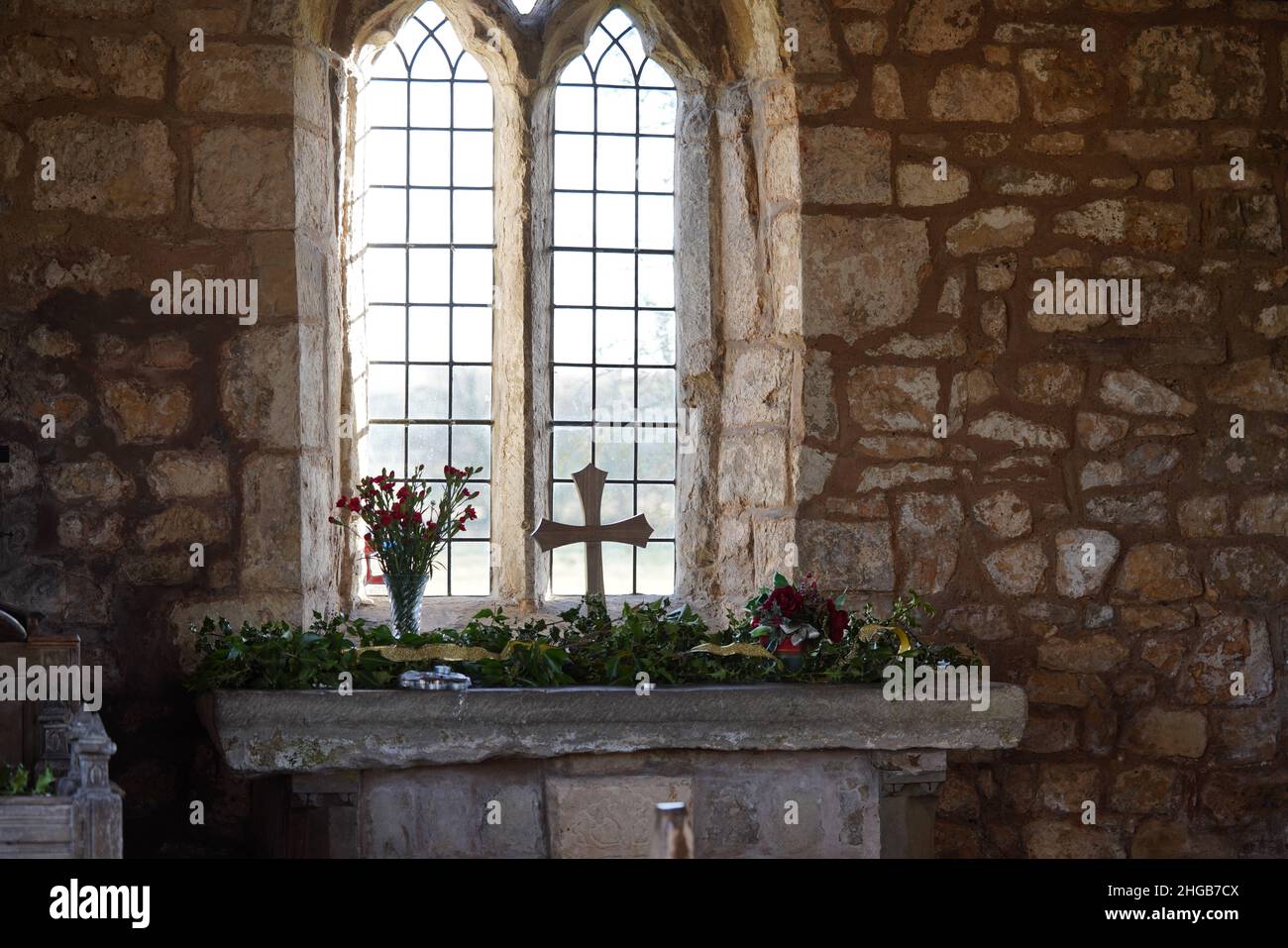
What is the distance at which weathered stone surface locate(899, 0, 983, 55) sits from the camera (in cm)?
509

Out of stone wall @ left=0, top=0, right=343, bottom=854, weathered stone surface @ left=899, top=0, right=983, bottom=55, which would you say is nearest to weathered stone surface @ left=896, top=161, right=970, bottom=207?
weathered stone surface @ left=899, top=0, right=983, bottom=55

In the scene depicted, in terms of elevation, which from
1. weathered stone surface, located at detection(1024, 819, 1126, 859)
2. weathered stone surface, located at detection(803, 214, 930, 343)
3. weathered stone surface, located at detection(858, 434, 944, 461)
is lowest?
weathered stone surface, located at detection(1024, 819, 1126, 859)

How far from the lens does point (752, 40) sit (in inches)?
208

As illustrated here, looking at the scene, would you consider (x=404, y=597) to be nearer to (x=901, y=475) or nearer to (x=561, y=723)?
(x=561, y=723)

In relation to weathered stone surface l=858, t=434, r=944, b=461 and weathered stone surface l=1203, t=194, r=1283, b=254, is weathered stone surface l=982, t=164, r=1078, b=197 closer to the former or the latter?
weathered stone surface l=1203, t=194, r=1283, b=254

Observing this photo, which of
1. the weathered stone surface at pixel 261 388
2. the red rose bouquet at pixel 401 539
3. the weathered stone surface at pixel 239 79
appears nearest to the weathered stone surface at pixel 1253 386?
the red rose bouquet at pixel 401 539

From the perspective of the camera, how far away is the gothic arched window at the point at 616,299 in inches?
217

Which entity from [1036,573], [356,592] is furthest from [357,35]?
[1036,573]

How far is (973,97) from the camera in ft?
16.7

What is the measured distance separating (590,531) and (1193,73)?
2440 mm

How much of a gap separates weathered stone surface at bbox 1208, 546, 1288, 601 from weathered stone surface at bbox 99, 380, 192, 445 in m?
3.24

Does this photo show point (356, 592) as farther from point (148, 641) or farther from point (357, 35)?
point (357, 35)

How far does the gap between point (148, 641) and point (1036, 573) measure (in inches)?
107

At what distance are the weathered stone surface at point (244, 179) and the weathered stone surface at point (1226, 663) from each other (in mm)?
3128
